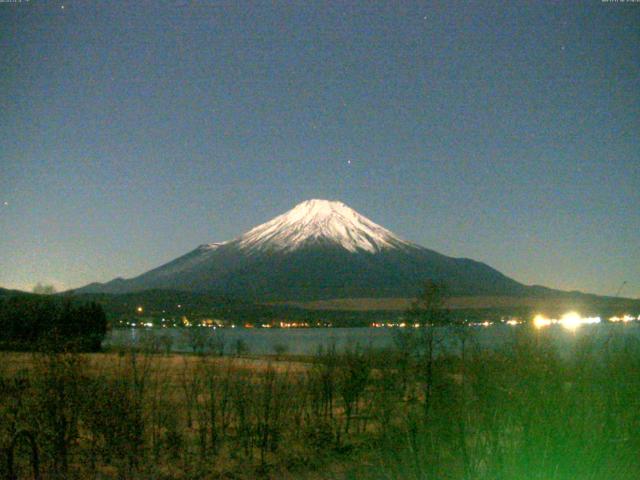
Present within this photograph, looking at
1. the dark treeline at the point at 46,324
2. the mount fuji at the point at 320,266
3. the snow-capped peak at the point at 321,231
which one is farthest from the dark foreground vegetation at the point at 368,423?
the snow-capped peak at the point at 321,231

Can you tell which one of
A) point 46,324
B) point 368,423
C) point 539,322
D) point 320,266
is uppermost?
point 320,266

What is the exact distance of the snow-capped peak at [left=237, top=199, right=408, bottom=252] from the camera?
153m

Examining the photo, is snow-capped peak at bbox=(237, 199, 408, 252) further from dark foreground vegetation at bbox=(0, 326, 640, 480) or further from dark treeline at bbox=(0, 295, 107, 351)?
dark foreground vegetation at bbox=(0, 326, 640, 480)

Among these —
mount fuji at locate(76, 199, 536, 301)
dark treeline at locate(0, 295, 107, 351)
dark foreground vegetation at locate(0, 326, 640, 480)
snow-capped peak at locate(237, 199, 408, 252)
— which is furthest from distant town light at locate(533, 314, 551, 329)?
snow-capped peak at locate(237, 199, 408, 252)

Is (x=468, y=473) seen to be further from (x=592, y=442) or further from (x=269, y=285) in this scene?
(x=269, y=285)

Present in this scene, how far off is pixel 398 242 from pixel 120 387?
13989cm

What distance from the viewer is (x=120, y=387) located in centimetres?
766

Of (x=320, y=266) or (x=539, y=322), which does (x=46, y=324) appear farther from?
(x=320, y=266)

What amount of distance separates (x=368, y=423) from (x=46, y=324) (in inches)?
357

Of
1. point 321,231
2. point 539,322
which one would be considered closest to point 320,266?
point 321,231

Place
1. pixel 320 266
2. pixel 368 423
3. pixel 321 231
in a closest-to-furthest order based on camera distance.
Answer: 1. pixel 368 423
2. pixel 320 266
3. pixel 321 231

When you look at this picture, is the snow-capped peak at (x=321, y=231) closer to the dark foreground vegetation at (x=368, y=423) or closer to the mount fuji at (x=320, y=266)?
the mount fuji at (x=320, y=266)

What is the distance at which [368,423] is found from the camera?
12.7m

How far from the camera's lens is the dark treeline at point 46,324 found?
748cm
